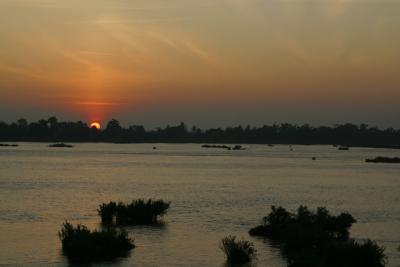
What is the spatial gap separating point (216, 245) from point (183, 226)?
23.4 feet

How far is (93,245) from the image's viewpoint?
27797mm

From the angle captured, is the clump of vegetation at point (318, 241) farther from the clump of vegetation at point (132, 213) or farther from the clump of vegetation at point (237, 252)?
the clump of vegetation at point (132, 213)

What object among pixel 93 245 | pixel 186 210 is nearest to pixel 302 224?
pixel 93 245

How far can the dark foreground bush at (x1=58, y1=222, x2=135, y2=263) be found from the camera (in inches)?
1081

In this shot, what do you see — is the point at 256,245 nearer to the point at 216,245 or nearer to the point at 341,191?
the point at 216,245

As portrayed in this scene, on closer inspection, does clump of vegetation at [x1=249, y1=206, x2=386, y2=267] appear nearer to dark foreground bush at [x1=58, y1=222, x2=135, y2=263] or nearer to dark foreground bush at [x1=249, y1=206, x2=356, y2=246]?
dark foreground bush at [x1=249, y1=206, x2=356, y2=246]

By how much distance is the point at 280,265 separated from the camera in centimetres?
2748

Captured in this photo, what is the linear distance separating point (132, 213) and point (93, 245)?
11.2m

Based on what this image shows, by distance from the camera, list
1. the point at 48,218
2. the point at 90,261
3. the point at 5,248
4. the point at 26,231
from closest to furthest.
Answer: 1. the point at 90,261
2. the point at 5,248
3. the point at 26,231
4. the point at 48,218

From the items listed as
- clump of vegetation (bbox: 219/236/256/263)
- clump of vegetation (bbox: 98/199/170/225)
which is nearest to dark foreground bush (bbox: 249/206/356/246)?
clump of vegetation (bbox: 219/236/256/263)

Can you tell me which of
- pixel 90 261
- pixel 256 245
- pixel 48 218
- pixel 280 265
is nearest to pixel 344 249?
pixel 280 265

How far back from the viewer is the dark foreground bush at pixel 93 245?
2747 centimetres

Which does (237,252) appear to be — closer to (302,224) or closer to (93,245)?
(93,245)

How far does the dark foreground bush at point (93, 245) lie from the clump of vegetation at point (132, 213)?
852 centimetres
